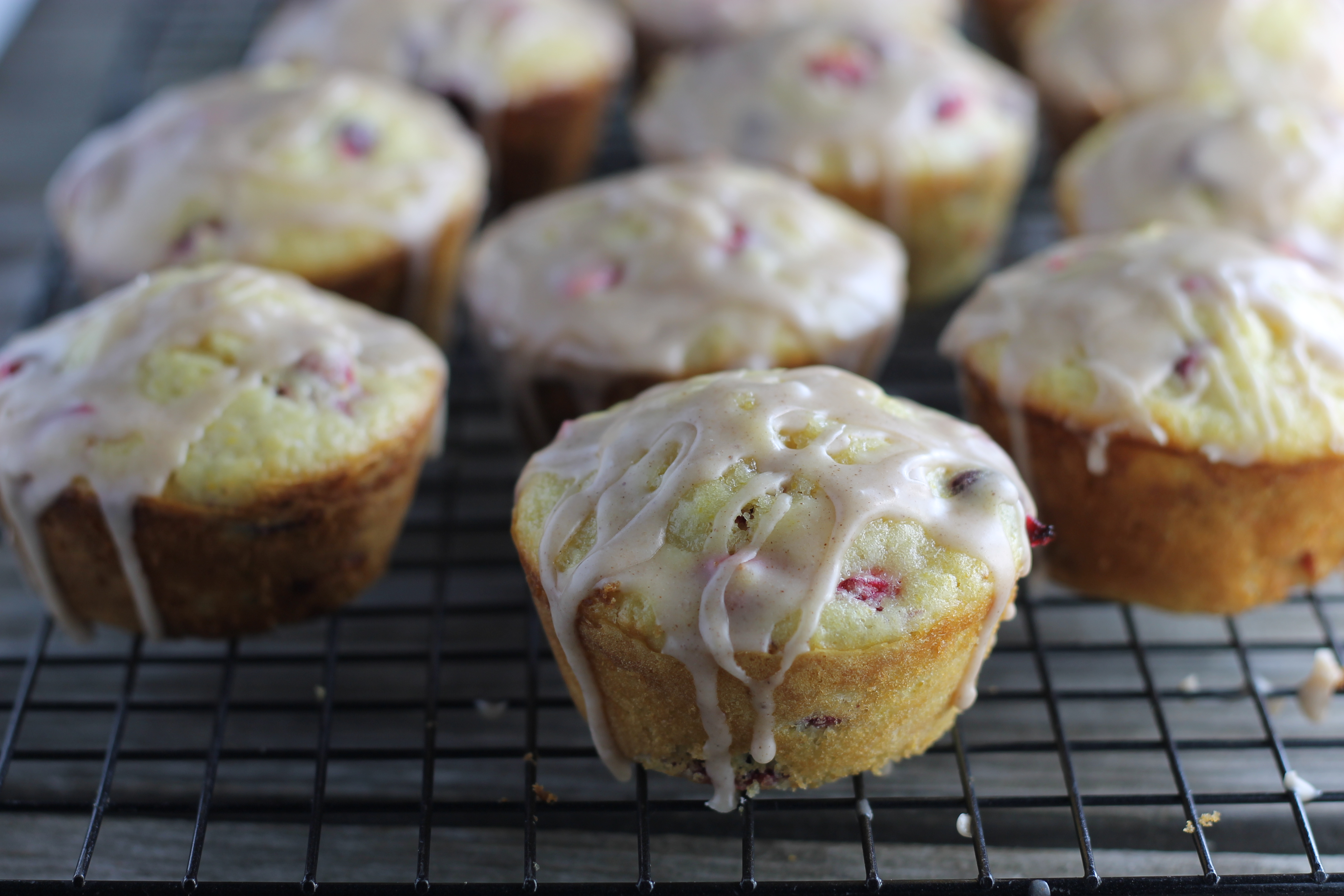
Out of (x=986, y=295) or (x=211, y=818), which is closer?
(x=211, y=818)

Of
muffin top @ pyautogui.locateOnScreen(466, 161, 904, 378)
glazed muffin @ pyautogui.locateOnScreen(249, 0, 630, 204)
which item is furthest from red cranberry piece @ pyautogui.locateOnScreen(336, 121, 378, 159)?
glazed muffin @ pyautogui.locateOnScreen(249, 0, 630, 204)

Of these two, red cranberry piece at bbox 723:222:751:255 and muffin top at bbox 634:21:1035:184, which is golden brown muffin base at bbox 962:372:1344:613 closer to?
red cranberry piece at bbox 723:222:751:255

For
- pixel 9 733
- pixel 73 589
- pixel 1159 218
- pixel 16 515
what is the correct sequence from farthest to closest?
1. pixel 1159 218
2. pixel 73 589
3. pixel 16 515
4. pixel 9 733

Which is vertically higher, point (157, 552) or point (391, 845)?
point (157, 552)

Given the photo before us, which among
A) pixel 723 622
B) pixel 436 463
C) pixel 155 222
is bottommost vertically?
pixel 436 463

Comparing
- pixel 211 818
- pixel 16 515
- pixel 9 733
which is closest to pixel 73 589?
pixel 16 515

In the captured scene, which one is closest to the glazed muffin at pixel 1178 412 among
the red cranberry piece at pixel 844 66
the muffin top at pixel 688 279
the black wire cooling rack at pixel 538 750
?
the black wire cooling rack at pixel 538 750

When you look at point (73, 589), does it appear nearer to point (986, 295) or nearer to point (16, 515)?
point (16, 515)
